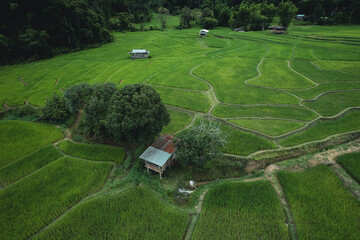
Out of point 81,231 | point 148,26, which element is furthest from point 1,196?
point 148,26

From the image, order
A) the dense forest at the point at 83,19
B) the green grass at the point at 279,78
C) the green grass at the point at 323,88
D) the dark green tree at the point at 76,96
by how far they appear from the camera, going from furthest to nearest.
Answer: the dense forest at the point at 83,19
the green grass at the point at 279,78
the green grass at the point at 323,88
the dark green tree at the point at 76,96

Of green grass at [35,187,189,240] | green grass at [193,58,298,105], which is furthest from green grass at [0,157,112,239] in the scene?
green grass at [193,58,298,105]

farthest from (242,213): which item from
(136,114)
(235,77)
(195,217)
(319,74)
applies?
(319,74)

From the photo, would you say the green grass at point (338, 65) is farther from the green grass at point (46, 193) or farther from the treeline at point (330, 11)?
the treeline at point (330, 11)

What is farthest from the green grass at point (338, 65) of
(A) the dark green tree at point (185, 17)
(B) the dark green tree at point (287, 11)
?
(A) the dark green tree at point (185, 17)

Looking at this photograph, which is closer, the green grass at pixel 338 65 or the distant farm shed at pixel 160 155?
the distant farm shed at pixel 160 155

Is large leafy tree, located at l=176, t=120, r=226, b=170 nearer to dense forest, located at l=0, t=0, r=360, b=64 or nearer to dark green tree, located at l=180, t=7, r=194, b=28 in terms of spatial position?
dense forest, located at l=0, t=0, r=360, b=64

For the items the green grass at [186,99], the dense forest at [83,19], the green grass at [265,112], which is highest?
the dense forest at [83,19]
